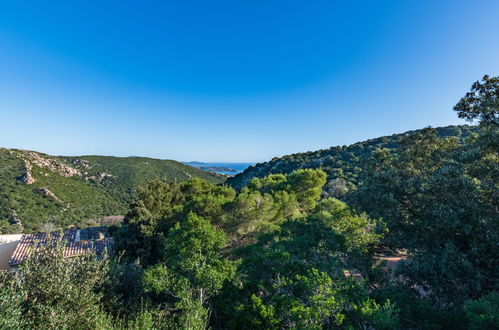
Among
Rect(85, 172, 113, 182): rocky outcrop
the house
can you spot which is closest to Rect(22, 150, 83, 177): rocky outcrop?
Rect(85, 172, 113, 182): rocky outcrop

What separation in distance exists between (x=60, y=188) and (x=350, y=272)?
56670 millimetres

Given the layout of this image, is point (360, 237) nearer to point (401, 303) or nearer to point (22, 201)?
point (401, 303)

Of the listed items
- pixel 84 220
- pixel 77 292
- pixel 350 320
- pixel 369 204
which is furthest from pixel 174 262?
pixel 84 220

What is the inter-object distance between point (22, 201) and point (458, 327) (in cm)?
5590

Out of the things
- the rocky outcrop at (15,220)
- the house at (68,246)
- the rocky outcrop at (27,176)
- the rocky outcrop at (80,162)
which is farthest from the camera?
the rocky outcrop at (80,162)

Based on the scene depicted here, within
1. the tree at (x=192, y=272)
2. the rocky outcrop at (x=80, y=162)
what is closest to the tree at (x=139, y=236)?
the tree at (x=192, y=272)

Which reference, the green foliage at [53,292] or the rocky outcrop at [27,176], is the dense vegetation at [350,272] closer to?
the green foliage at [53,292]

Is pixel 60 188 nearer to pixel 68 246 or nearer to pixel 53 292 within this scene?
pixel 68 246

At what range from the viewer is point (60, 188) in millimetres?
44469

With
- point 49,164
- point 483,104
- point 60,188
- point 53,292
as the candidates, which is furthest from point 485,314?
point 49,164

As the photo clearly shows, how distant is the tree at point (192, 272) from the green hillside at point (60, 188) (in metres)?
20.5

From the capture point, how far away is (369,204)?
381 inches

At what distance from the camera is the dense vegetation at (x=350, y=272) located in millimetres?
6176

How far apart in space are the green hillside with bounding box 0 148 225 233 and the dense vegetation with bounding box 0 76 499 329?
2130 centimetres
